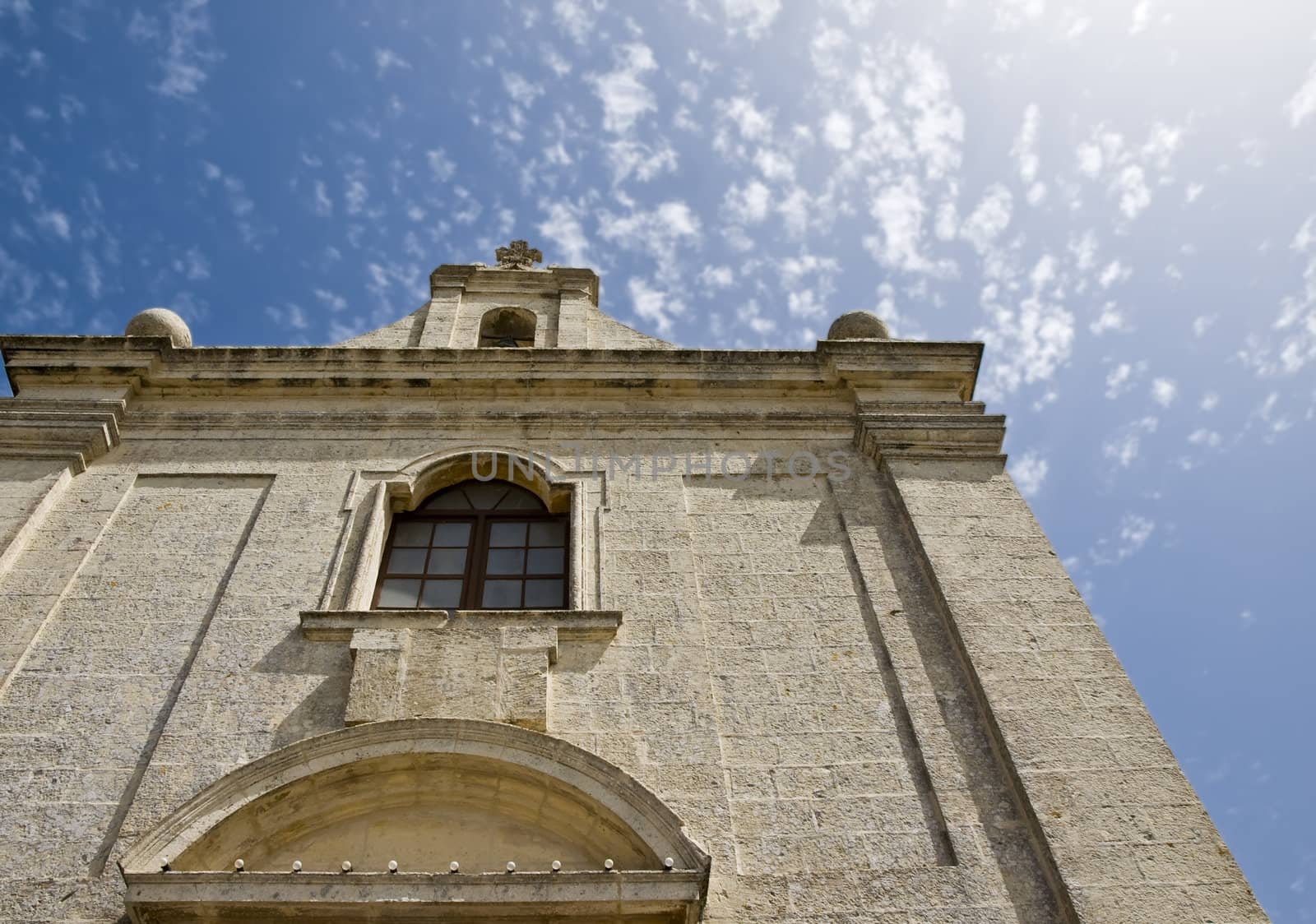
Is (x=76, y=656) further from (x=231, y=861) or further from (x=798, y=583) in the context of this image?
(x=798, y=583)

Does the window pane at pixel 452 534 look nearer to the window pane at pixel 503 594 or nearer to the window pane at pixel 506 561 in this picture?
the window pane at pixel 506 561

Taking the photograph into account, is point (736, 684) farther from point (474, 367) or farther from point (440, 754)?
point (474, 367)

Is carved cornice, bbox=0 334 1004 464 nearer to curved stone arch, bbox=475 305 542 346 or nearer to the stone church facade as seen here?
the stone church facade

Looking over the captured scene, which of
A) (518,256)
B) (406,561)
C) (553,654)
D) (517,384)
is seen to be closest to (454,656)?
(553,654)

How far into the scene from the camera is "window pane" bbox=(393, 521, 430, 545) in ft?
29.3

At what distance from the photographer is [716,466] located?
946 centimetres

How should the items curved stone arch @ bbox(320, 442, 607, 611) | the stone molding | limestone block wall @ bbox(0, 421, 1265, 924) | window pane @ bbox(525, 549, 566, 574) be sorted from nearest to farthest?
the stone molding < limestone block wall @ bbox(0, 421, 1265, 924) < curved stone arch @ bbox(320, 442, 607, 611) < window pane @ bbox(525, 549, 566, 574)

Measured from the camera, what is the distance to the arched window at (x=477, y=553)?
835cm

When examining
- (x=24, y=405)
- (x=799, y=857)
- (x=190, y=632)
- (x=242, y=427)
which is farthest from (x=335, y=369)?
(x=799, y=857)

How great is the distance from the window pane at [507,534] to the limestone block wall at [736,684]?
2.21ft

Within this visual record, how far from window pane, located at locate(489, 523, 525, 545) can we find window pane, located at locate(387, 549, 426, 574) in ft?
1.92

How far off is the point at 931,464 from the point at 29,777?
277 inches

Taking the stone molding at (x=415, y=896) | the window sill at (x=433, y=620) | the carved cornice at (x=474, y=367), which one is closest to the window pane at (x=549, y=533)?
the window sill at (x=433, y=620)

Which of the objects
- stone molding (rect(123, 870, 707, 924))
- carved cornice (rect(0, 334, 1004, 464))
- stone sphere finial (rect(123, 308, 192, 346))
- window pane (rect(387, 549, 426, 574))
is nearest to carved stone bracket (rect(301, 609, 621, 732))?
window pane (rect(387, 549, 426, 574))
